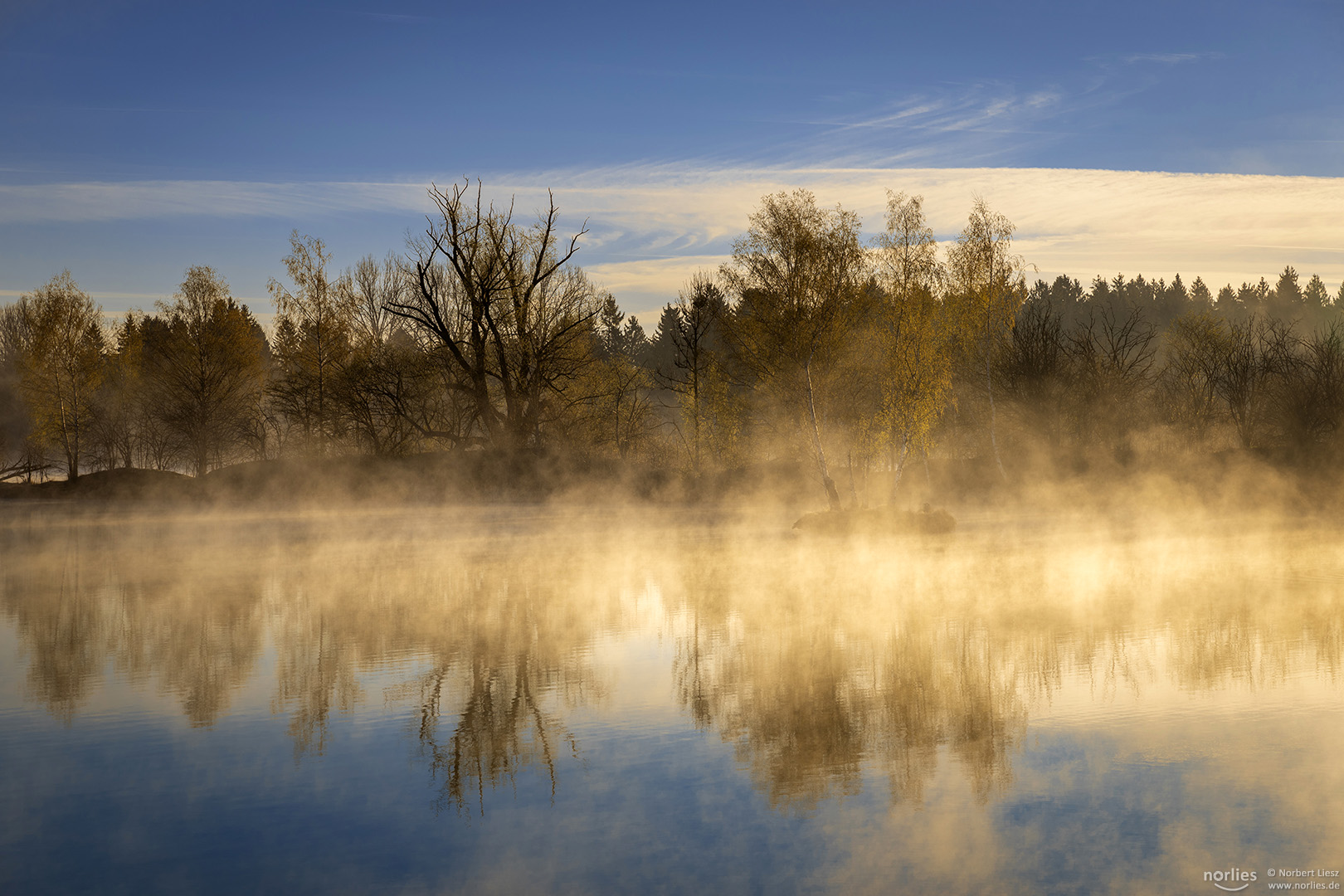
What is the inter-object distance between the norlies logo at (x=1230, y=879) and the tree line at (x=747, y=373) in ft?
69.6

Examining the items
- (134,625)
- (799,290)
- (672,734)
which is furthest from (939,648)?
(799,290)

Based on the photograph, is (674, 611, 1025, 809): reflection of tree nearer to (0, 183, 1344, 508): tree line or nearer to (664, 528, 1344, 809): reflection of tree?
(664, 528, 1344, 809): reflection of tree

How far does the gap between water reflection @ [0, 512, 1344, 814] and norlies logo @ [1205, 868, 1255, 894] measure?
4.21ft

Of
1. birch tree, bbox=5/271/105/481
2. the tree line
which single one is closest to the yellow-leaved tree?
the tree line

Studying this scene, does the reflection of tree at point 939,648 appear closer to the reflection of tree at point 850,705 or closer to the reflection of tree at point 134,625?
the reflection of tree at point 850,705

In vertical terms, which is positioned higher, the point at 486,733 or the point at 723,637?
the point at 486,733

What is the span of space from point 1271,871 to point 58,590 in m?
16.0

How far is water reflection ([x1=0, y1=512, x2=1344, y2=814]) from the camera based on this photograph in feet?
23.9

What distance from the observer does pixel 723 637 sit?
11164 mm

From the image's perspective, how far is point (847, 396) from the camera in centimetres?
3950

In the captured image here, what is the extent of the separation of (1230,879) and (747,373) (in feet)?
88.9

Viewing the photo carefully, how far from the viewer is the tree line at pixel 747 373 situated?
87.0 feet

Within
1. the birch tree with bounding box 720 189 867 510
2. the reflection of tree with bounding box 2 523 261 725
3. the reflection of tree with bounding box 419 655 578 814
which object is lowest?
the reflection of tree with bounding box 419 655 578 814

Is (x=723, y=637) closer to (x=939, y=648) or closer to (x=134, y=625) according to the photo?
(x=939, y=648)
